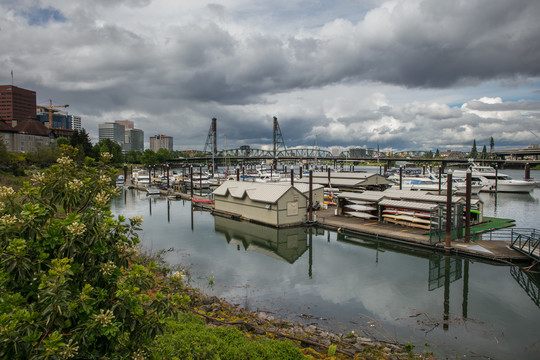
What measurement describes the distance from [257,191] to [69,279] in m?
31.8

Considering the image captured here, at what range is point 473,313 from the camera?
598 inches

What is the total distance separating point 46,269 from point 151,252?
22.6 metres

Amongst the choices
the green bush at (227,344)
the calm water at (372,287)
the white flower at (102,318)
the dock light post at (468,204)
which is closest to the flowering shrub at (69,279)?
the white flower at (102,318)

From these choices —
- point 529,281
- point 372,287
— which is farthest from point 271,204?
point 529,281

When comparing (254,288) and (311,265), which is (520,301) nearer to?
(311,265)

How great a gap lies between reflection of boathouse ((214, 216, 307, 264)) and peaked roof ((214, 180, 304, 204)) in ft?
9.51

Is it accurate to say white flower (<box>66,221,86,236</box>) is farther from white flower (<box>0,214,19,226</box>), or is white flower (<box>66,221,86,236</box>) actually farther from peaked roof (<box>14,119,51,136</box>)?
peaked roof (<box>14,119,51,136</box>)

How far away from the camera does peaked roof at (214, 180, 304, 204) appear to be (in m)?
32.7

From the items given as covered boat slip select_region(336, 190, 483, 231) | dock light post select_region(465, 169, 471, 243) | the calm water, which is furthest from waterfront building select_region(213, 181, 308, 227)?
dock light post select_region(465, 169, 471, 243)

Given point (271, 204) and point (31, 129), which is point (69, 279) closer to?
point (271, 204)

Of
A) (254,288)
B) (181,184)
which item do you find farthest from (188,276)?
(181,184)

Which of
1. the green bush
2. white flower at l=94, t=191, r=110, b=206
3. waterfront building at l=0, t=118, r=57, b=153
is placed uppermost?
waterfront building at l=0, t=118, r=57, b=153

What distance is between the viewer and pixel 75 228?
12.4ft

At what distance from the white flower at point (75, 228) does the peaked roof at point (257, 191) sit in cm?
2809
